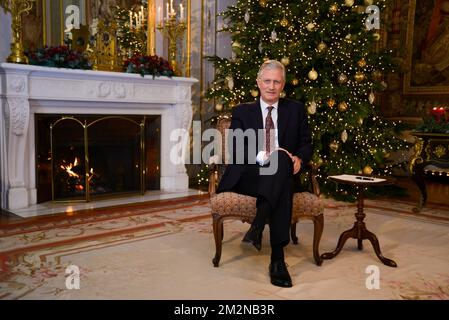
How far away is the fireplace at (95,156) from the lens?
5.18 metres

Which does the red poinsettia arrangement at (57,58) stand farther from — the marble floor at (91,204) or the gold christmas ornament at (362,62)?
the gold christmas ornament at (362,62)

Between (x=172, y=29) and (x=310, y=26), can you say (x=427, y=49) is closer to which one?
(x=310, y=26)

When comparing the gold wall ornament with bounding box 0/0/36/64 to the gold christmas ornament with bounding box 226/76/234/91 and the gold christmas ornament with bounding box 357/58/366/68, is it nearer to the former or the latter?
the gold christmas ornament with bounding box 226/76/234/91

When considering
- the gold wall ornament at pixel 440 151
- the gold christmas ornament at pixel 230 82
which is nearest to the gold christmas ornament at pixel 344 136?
the gold wall ornament at pixel 440 151

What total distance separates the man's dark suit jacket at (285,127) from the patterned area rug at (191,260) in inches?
27.1

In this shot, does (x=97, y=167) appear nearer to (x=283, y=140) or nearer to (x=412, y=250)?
(x=283, y=140)

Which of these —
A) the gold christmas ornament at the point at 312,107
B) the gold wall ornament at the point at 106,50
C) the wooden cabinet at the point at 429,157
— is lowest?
the wooden cabinet at the point at 429,157

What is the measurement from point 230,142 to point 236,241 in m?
0.94

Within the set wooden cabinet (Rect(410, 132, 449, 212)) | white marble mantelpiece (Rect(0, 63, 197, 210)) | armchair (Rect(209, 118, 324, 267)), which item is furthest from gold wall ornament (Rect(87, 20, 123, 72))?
wooden cabinet (Rect(410, 132, 449, 212))

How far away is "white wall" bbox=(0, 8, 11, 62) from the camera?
5.01 metres

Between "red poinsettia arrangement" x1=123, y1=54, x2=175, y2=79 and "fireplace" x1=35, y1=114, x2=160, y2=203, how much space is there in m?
0.62

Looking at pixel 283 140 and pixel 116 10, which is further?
pixel 116 10

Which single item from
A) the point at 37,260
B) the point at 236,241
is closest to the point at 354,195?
the point at 236,241

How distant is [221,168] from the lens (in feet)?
12.9
